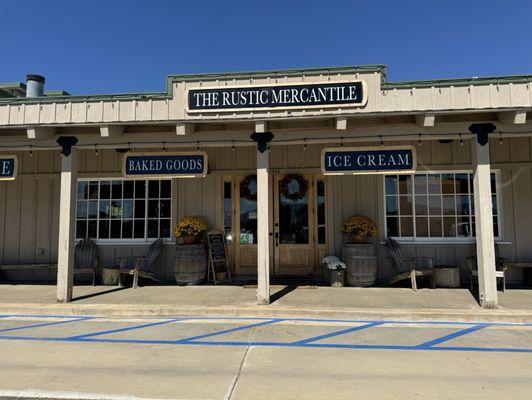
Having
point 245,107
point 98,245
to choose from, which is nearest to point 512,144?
point 245,107

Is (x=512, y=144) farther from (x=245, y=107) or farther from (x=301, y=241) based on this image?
(x=245, y=107)

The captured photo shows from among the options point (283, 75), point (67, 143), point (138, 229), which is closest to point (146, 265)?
point (138, 229)

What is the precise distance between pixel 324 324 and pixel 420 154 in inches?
207

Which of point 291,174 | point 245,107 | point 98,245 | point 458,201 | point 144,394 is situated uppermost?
point 245,107

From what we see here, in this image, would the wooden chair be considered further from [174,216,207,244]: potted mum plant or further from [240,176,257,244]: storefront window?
[174,216,207,244]: potted mum plant

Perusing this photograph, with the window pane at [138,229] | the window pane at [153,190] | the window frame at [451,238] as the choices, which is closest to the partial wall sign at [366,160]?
the window frame at [451,238]

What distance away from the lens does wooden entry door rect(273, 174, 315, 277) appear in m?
9.48

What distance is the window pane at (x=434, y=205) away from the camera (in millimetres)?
9195

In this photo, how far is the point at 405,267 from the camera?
8.42 m

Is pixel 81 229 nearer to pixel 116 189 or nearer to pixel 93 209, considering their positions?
pixel 93 209

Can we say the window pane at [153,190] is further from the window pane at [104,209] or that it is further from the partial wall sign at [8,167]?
the partial wall sign at [8,167]

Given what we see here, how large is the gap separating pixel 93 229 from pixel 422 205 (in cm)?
876

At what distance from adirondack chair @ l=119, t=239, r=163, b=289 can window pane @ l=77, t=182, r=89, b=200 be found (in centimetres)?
224

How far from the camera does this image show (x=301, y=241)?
952 centimetres
